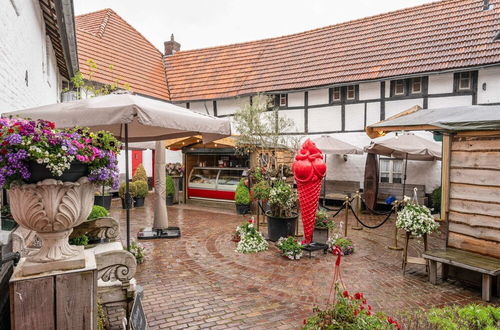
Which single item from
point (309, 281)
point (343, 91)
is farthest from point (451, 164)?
point (343, 91)

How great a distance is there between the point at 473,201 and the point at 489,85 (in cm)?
750

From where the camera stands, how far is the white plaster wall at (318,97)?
13.4 m

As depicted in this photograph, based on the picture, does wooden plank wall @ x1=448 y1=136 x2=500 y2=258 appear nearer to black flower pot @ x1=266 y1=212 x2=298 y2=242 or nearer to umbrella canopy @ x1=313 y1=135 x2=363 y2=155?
black flower pot @ x1=266 y1=212 x2=298 y2=242

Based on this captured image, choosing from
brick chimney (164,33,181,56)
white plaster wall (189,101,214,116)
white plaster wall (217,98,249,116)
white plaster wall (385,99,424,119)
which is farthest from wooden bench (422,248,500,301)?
brick chimney (164,33,181,56)

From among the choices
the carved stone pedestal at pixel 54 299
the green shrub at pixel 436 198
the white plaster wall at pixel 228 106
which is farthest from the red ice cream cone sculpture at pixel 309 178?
the white plaster wall at pixel 228 106

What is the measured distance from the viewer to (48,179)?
2.07m

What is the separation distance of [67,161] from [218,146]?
9.46 meters

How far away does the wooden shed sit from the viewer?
471cm

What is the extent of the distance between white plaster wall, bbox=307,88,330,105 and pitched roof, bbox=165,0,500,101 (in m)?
0.47

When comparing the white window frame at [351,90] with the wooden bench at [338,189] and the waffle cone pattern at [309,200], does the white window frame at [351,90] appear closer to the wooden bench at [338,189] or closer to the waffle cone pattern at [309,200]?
the wooden bench at [338,189]

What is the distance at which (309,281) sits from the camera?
5.10 meters

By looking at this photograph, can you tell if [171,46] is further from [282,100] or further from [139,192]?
[139,192]

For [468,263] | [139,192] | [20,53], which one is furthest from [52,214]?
[139,192]

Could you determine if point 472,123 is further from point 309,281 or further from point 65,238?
point 65,238
